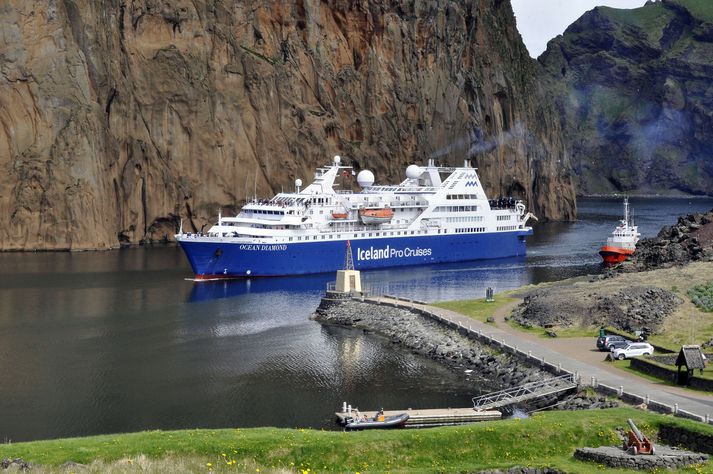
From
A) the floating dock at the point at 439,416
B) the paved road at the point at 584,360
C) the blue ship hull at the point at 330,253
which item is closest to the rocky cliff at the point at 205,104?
the blue ship hull at the point at 330,253

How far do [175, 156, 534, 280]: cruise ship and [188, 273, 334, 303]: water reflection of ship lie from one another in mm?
1805

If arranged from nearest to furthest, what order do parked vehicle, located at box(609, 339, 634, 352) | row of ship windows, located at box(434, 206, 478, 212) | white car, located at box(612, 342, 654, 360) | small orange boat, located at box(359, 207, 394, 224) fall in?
white car, located at box(612, 342, 654, 360) → parked vehicle, located at box(609, 339, 634, 352) → small orange boat, located at box(359, 207, 394, 224) → row of ship windows, located at box(434, 206, 478, 212)

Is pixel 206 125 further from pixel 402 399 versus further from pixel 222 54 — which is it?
pixel 402 399

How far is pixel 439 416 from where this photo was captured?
45.6 metres

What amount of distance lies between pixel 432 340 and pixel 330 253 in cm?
4296

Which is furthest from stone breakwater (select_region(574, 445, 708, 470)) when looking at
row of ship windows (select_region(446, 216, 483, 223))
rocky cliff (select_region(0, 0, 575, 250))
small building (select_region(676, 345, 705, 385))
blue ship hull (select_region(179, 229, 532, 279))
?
rocky cliff (select_region(0, 0, 575, 250))

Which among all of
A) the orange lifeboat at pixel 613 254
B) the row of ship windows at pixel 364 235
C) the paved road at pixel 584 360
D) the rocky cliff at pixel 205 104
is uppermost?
the rocky cliff at pixel 205 104

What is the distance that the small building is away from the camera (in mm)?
44875

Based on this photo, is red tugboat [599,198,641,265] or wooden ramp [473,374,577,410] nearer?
wooden ramp [473,374,577,410]

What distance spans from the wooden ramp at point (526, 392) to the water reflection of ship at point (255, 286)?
40.0m

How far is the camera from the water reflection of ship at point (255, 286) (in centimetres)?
8857

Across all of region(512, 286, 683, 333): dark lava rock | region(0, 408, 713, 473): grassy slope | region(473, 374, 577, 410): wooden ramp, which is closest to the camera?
region(0, 408, 713, 473): grassy slope

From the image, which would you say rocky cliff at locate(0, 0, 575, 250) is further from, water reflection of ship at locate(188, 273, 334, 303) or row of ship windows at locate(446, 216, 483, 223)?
row of ship windows at locate(446, 216, 483, 223)

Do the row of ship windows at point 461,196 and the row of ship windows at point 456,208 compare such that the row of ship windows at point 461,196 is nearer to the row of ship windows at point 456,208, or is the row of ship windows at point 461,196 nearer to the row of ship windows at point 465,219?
the row of ship windows at point 456,208
